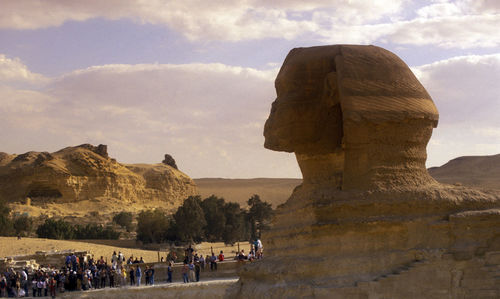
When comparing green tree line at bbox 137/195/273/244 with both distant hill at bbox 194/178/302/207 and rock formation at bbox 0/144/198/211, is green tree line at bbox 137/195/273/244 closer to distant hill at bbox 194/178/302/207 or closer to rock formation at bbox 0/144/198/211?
rock formation at bbox 0/144/198/211

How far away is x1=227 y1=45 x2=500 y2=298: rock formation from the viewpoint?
29.5 ft

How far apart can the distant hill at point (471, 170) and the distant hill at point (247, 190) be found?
24.3 meters

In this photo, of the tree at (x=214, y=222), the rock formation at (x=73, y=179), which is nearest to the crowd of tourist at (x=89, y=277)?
the tree at (x=214, y=222)

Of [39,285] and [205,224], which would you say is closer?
[39,285]

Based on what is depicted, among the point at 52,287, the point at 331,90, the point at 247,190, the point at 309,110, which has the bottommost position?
the point at 52,287

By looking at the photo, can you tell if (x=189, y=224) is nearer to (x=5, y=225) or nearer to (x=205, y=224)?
(x=205, y=224)

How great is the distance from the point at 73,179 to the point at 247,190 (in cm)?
3779

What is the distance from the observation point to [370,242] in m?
9.21

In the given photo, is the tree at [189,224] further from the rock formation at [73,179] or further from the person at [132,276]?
the rock formation at [73,179]

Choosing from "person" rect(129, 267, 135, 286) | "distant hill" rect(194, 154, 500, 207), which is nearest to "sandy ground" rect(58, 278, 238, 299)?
"person" rect(129, 267, 135, 286)

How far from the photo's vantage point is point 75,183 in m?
55.7

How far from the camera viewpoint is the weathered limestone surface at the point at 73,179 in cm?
5462

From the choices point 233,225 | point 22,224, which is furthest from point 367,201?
point 22,224

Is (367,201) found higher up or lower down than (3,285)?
higher up
